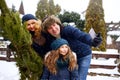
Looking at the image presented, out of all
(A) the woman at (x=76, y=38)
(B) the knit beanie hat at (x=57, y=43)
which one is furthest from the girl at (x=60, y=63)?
(A) the woman at (x=76, y=38)

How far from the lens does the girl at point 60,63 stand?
3.73m

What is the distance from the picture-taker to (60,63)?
377 centimetres

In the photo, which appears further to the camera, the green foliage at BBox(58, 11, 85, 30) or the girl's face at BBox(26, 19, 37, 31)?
the green foliage at BBox(58, 11, 85, 30)

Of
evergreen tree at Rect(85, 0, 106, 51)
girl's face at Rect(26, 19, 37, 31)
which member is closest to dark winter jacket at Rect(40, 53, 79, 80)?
girl's face at Rect(26, 19, 37, 31)

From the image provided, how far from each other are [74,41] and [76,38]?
0.12m

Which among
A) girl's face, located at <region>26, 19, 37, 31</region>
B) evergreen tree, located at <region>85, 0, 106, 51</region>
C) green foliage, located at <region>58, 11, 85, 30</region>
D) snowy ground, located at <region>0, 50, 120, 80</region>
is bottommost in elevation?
snowy ground, located at <region>0, 50, 120, 80</region>

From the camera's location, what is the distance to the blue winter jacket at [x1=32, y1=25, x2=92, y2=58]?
3709 millimetres

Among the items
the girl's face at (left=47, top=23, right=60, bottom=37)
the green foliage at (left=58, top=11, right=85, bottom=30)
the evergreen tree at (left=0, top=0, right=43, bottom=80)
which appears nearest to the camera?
the evergreen tree at (left=0, top=0, right=43, bottom=80)

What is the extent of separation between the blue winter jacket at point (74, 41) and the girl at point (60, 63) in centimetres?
9

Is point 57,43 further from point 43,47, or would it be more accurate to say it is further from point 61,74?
point 61,74

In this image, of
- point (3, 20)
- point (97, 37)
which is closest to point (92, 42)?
point (97, 37)

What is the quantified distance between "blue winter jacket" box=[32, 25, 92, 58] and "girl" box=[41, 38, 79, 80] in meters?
0.09

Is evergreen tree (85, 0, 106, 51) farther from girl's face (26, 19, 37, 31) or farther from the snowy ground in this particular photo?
girl's face (26, 19, 37, 31)

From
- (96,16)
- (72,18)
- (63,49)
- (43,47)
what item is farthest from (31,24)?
(72,18)
